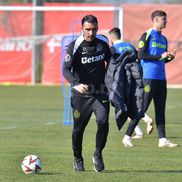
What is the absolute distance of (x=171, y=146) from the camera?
46.5 feet

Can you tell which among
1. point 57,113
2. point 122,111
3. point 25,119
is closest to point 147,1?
point 57,113

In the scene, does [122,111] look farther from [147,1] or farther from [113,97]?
[147,1]

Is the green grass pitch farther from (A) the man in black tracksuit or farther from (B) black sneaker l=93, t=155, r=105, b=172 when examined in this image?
(A) the man in black tracksuit

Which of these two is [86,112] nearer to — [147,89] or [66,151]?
[66,151]

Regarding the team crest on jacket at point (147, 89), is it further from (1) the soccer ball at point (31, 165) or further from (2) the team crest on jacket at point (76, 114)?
(1) the soccer ball at point (31, 165)

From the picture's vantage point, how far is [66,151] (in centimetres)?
1342

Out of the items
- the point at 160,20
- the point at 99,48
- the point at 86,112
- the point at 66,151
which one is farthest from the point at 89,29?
the point at 160,20

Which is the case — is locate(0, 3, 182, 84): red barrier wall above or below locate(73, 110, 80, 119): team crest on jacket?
below

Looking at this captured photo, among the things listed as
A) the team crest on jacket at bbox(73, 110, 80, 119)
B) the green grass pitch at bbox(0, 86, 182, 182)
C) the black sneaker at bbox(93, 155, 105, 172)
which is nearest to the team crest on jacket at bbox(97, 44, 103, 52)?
the team crest on jacket at bbox(73, 110, 80, 119)

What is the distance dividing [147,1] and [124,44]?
21.4 metres

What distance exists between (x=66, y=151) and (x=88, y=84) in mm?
2954

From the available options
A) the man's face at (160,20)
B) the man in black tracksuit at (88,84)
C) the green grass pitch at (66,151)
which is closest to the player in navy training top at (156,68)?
the man's face at (160,20)

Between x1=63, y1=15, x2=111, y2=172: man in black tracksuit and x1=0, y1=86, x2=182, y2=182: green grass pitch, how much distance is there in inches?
17.3

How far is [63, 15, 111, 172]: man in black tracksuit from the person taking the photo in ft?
34.7
